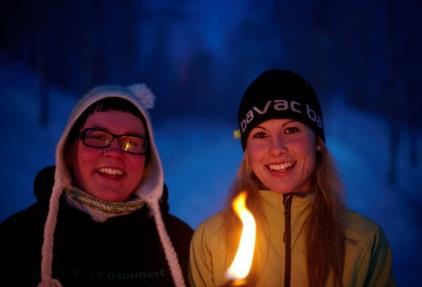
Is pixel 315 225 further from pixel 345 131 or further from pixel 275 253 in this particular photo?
pixel 345 131

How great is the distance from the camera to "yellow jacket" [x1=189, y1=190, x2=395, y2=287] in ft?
5.92

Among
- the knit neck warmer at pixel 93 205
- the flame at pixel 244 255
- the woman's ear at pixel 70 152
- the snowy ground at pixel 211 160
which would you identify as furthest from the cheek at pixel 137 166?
the snowy ground at pixel 211 160

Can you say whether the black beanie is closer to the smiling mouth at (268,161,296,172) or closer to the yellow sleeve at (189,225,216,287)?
the smiling mouth at (268,161,296,172)

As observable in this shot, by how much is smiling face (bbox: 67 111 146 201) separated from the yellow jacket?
1.97 feet

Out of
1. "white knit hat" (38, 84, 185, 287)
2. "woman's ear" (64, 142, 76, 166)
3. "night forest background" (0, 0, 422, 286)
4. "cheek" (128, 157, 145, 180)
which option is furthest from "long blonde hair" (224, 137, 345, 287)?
"night forest background" (0, 0, 422, 286)

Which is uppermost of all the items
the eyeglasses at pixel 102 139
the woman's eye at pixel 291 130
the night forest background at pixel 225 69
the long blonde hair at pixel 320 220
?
the night forest background at pixel 225 69

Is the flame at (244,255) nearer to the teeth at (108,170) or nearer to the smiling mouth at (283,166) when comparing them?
the smiling mouth at (283,166)

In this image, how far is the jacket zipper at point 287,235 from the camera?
178cm

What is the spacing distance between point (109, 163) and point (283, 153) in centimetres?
107

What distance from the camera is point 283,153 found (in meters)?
1.91

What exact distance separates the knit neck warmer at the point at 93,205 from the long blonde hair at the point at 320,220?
0.70m

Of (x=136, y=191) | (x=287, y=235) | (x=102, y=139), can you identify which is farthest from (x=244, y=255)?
(x=136, y=191)

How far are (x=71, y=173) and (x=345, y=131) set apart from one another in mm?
3198

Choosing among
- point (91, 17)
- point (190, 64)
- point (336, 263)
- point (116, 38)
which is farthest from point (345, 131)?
point (91, 17)
